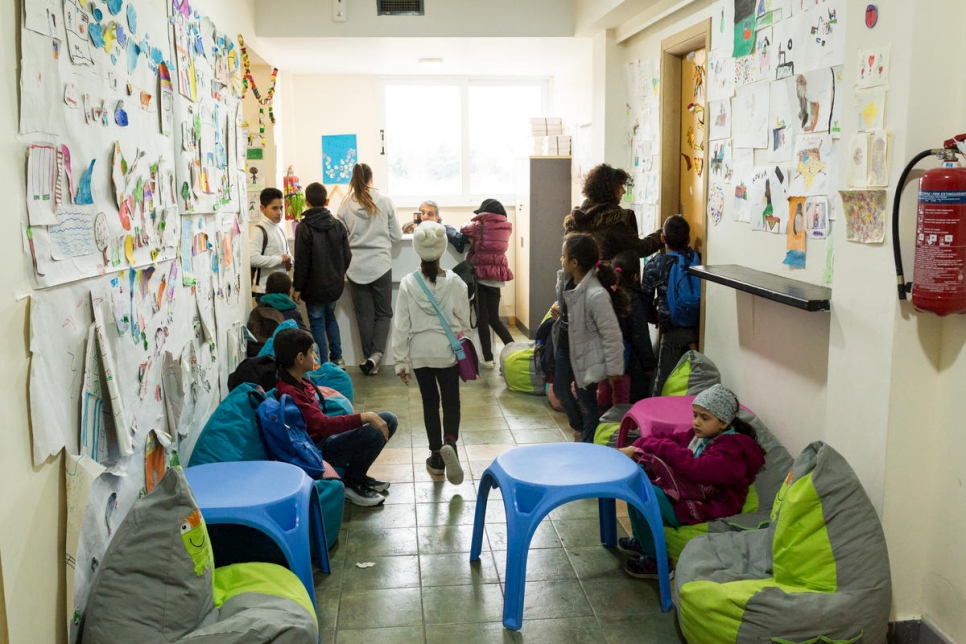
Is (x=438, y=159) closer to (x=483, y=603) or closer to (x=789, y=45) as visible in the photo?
(x=789, y=45)

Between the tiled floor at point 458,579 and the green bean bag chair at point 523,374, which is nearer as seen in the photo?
the tiled floor at point 458,579

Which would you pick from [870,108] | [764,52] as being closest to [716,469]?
[870,108]

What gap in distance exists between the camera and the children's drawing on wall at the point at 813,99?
3125mm

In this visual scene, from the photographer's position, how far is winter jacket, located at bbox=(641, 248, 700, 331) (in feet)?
14.3

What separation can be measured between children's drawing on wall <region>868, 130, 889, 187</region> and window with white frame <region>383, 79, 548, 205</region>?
626 cm

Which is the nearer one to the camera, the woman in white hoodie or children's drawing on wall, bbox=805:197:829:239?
children's drawing on wall, bbox=805:197:829:239

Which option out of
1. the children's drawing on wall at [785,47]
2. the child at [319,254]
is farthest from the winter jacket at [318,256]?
the children's drawing on wall at [785,47]

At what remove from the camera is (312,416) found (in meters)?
3.56

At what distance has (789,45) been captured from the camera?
3.37m

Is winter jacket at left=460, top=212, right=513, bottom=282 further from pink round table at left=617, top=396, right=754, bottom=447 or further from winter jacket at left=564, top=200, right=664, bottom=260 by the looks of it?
pink round table at left=617, top=396, right=754, bottom=447

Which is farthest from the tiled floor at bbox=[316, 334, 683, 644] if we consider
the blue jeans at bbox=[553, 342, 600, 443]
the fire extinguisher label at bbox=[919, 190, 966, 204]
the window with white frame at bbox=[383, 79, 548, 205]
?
the window with white frame at bbox=[383, 79, 548, 205]

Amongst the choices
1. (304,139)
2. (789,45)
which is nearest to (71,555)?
(789,45)

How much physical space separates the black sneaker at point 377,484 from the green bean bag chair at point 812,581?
5.65ft

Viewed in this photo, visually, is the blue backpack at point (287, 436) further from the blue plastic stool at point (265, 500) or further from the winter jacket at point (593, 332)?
the winter jacket at point (593, 332)
